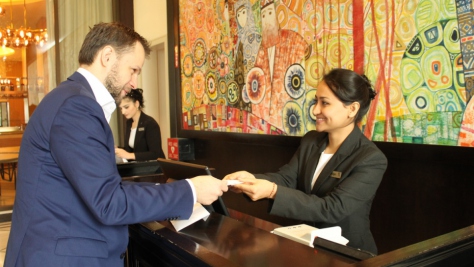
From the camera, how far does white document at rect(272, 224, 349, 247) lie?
151 cm

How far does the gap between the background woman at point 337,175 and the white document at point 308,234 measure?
15.2 inches

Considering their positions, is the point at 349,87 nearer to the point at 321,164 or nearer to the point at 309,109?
the point at 321,164

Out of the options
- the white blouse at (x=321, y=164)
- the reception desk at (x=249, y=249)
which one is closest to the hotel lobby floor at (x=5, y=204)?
the reception desk at (x=249, y=249)

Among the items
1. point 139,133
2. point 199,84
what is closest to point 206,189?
point 139,133

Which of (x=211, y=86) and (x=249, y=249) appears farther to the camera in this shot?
(x=211, y=86)

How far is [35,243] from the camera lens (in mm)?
1433

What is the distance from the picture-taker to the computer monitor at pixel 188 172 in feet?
6.02

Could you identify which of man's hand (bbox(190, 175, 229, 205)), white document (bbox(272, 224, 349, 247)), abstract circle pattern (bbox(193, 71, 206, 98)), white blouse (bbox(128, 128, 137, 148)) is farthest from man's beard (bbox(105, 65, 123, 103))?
abstract circle pattern (bbox(193, 71, 206, 98))

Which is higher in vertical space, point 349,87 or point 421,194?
point 349,87

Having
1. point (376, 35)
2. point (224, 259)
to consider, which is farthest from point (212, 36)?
point (224, 259)

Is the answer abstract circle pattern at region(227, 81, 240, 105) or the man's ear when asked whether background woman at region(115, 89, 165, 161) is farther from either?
the man's ear

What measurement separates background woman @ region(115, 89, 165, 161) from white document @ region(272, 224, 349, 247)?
8.25 feet

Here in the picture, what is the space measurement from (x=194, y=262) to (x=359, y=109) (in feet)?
4.17

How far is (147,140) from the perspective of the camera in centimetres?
405
